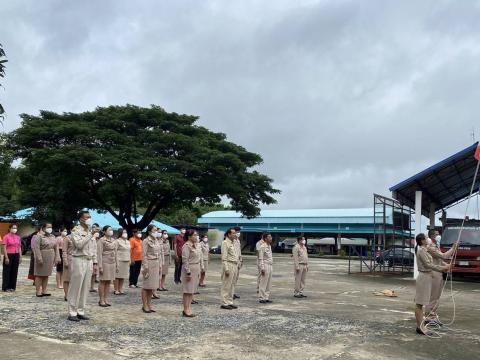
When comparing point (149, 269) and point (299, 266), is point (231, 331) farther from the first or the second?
point (299, 266)

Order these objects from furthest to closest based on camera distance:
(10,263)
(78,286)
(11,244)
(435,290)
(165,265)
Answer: (165,265)
(11,244)
(10,263)
(435,290)
(78,286)

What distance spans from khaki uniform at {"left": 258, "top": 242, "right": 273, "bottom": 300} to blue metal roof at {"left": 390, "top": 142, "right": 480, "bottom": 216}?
9.14 meters

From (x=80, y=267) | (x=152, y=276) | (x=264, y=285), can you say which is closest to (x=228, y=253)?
(x=264, y=285)

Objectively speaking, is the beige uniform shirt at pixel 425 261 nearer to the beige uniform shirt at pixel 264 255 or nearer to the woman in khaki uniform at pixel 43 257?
the beige uniform shirt at pixel 264 255

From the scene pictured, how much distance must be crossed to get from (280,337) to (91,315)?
351 centimetres

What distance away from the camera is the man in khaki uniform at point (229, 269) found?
1035cm

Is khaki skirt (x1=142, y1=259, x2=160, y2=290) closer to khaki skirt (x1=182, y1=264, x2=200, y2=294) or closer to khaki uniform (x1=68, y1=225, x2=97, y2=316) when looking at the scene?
khaki skirt (x1=182, y1=264, x2=200, y2=294)

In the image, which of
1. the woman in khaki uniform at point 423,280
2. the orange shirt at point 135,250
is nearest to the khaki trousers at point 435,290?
the woman in khaki uniform at point 423,280

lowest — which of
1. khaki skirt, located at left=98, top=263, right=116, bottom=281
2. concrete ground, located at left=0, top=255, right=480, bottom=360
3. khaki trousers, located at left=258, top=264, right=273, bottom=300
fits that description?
concrete ground, located at left=0, top=255, right=480, bottom=360

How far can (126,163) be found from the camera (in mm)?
27172

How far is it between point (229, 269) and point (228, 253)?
0.33m

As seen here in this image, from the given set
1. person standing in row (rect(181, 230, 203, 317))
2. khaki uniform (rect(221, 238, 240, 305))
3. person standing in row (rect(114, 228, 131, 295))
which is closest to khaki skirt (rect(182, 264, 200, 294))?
person standing in row (rect(181, 230, 203, 317))

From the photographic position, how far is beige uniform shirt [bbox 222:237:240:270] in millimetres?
10484

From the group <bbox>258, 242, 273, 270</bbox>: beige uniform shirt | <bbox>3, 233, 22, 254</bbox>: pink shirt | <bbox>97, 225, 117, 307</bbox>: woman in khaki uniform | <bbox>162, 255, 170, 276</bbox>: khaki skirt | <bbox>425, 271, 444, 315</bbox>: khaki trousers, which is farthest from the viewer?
<bbox>162, 255, 170, 276</bbox>: khaki skirt
